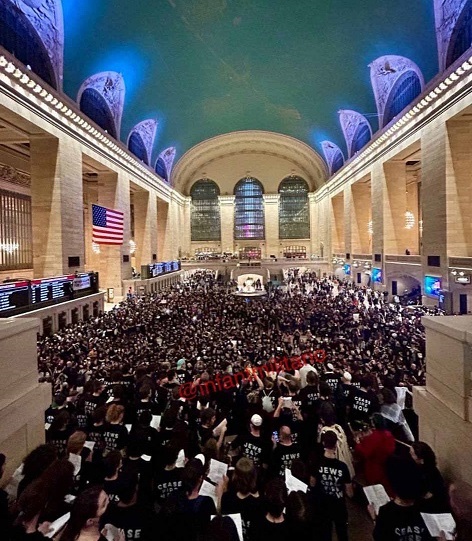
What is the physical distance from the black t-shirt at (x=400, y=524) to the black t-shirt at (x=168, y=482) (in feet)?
4.51

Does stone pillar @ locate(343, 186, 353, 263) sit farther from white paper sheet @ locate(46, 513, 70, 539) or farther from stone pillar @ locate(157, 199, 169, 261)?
white paper sheet @ locate(46, 513, 70, 539)

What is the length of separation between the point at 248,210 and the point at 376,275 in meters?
22.2

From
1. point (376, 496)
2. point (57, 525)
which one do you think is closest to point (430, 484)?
point (376, 496)

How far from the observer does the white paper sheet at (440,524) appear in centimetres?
206

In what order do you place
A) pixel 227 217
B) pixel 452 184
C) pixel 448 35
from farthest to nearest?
pixel 227 217 → pixel 452 184 → pixel 448 35

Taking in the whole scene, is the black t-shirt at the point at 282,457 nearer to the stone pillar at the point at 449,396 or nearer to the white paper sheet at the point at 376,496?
the white paper sheet at the point at 376,496

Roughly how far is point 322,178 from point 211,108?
1474 centimetres

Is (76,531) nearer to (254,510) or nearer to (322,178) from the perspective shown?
(254,510)

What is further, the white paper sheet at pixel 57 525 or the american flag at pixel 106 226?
the american flag at pixel 106 226

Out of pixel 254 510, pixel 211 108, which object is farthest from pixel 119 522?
pixel 211 108

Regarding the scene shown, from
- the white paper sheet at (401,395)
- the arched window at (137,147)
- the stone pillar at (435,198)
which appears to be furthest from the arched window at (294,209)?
the white paper sheet at (401,395)

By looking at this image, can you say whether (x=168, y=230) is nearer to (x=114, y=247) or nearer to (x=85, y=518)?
(x=114, y=247)

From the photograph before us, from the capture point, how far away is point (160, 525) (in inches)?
87.7

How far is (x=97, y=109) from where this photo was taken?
61.5 feet
